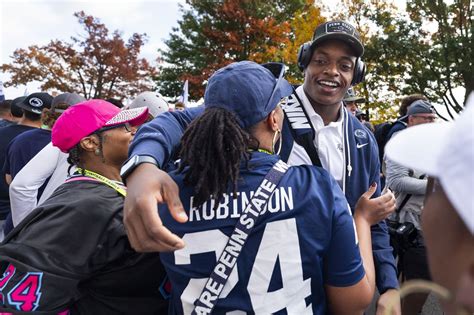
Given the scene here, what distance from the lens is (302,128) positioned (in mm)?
2262

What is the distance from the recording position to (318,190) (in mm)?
1545

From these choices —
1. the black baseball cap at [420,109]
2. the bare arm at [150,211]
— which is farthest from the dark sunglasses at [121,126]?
the black baseball cap at [420,109]

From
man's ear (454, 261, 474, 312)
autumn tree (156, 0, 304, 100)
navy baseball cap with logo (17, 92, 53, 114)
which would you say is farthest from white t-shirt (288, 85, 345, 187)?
autumn tree (156, 0, 304, 100)

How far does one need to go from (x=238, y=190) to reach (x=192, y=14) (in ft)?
78.7

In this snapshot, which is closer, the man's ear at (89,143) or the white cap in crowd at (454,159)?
the white cap in crowd at (454,159)

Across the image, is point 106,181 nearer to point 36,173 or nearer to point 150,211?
point 150,211

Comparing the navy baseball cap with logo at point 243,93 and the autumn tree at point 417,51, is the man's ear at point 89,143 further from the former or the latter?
the autumn tree at point 417,51

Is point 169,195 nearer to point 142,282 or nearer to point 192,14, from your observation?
point 142,282

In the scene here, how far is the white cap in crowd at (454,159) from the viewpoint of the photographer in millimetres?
681

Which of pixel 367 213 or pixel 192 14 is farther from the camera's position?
pixel 192 14

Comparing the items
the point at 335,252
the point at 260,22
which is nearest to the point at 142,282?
the point at 335,252

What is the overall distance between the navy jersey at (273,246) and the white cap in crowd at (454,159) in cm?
70

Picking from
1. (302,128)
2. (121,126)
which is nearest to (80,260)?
(121,126)

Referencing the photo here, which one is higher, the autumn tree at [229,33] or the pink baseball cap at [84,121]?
the autumn tree at [229,33]
